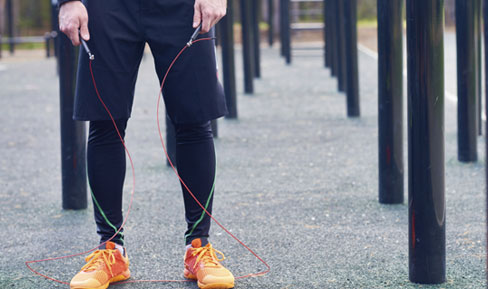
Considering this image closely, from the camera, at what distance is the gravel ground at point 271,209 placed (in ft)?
8.66

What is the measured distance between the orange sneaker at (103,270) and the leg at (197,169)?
24 centimetres

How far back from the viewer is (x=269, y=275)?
2570mm

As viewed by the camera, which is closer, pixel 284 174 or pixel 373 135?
pixel 284 174

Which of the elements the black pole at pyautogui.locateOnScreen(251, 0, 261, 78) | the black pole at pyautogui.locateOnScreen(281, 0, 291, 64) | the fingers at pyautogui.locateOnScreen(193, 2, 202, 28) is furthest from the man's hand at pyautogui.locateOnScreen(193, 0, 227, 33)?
the black pole at pyautogui.locateOnScreen(281, 0, 291, 64)

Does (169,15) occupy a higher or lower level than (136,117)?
higher

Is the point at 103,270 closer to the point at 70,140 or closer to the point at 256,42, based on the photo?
the point at 70,140

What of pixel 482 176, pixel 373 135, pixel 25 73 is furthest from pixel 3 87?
pixel 482 176

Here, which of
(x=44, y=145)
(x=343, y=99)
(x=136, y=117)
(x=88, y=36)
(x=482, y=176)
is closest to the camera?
(x=88, y=36)

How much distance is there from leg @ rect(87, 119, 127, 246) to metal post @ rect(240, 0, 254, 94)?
16.8 feet

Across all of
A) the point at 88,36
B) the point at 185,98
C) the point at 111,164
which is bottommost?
the point at 111,164

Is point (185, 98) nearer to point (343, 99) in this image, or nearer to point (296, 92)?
point (343, 99)

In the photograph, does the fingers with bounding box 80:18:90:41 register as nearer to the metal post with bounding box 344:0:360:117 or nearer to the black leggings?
the black leggings

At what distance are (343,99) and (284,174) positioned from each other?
138 inches

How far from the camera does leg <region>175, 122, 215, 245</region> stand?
2.52 m
